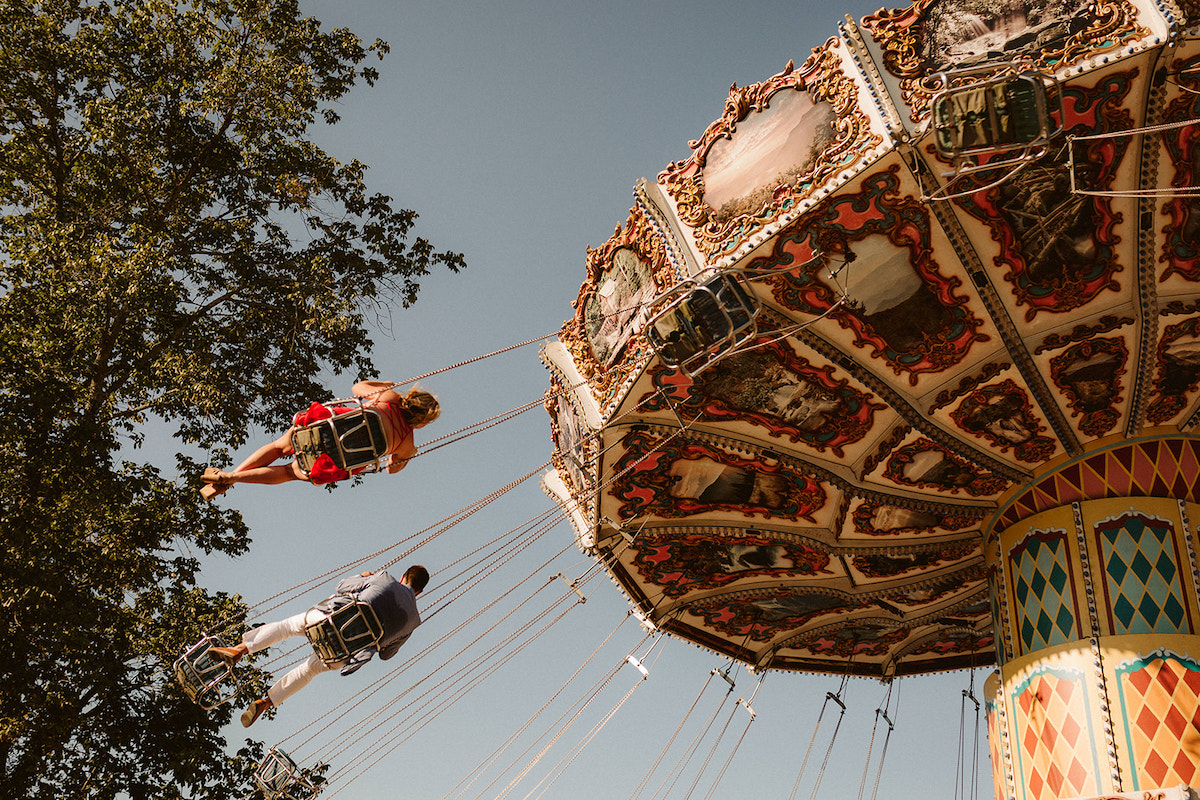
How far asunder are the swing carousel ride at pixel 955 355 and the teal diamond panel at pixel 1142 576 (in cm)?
2

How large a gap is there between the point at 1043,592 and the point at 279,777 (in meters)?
6.09

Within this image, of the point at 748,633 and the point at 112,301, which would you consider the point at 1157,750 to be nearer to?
the point at 748,633

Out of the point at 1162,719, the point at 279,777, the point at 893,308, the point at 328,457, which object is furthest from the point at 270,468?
the point at 1162,719

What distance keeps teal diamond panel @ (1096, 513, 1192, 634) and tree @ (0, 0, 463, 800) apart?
7.59 meters

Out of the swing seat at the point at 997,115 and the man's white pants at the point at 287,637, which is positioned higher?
the swing seat at the point at 997,115

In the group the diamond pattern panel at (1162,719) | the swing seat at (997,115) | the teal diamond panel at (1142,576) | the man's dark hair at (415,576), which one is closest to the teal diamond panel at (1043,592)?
the teal diamond panel at (1142,576)

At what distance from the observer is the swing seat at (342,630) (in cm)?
648

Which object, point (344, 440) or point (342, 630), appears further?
point (342, 630)

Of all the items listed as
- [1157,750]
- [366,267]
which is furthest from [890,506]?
[366,267]

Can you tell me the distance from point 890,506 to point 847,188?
3839mm

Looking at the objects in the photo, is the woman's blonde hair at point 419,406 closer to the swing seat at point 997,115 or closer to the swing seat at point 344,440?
the swing seat at point 344,440

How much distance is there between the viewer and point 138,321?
34.2ft

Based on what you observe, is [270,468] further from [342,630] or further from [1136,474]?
[1136,474]

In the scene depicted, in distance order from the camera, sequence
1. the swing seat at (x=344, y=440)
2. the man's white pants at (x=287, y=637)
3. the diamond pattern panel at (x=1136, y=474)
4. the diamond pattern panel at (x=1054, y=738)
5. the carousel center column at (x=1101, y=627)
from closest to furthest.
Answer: the swing seat at (x=344, y=440)
the man's white pants at (x=287, y=637)
the carousel center column at (x=1101, y=627)
the diamond pattern panel at (x=1054, y=738)
the diamond pattern panel at (x=1136, y=474)
